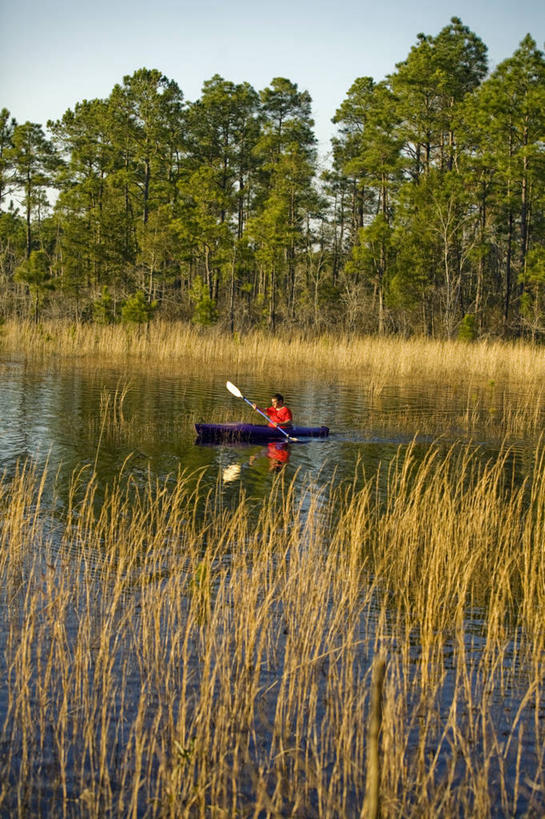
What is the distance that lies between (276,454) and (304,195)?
3351 cm

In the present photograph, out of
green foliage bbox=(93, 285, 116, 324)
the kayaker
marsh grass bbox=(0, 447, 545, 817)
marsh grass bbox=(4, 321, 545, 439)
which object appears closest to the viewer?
marsh grass bbox=(0, 447, 545, 817)

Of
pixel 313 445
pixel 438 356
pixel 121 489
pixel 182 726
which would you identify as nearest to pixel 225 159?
pixel 438 356

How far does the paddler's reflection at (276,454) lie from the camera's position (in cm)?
1269

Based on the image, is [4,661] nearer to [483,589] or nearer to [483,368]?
[483,589]

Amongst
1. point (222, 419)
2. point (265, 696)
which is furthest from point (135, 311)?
point (265, 696)

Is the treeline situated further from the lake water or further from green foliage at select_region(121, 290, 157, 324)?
the lake water

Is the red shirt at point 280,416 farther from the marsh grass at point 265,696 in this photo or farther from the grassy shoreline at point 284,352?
the grassy shoreline at point 284,352

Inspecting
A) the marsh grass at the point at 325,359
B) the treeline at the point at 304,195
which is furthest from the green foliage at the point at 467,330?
the marsh grass at the point at 325,359

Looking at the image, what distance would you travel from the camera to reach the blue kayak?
14141mm

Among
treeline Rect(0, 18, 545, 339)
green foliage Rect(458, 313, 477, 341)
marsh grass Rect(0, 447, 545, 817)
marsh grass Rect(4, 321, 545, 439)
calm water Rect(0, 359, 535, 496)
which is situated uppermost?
treeline Rect(0, 18, 545, 339)

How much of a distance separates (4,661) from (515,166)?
118ft

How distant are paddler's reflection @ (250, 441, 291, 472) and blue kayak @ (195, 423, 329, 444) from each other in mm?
170

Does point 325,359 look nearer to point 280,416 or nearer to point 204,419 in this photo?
point 204,419

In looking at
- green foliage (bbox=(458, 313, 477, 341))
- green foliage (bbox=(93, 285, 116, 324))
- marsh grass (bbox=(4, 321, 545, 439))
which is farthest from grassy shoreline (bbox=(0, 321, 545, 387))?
green foliage (bbox=(93, 285, 116, 324))
